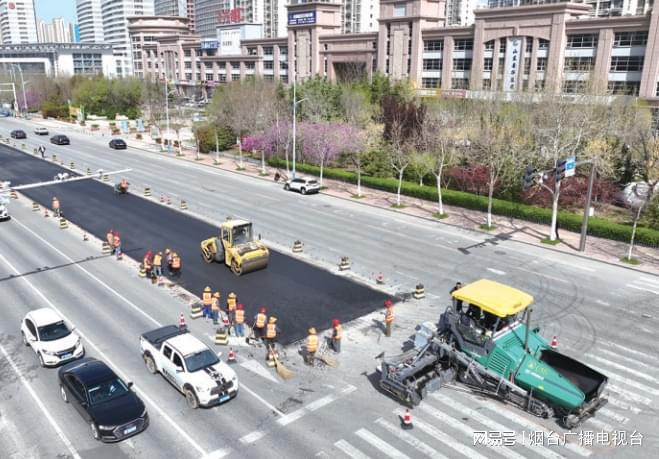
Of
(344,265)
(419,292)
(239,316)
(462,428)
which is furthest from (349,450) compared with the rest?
(344,265)

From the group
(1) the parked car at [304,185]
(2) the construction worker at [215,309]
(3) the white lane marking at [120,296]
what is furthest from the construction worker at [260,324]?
(1) the parked car at [304,185]

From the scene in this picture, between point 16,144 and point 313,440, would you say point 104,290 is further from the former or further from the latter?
point 16,144

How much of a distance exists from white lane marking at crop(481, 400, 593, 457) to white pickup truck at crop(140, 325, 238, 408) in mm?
8125

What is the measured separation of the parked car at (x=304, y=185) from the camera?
157 feet

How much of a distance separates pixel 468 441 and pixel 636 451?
463cm

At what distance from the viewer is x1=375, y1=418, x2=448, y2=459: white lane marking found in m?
14.9

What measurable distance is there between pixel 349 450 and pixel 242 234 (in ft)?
52.5

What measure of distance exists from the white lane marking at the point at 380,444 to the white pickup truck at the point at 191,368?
432 cm

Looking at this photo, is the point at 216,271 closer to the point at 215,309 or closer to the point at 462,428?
the point at 215,309

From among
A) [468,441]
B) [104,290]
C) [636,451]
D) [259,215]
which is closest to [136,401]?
[468,441]

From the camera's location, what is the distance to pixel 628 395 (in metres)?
17.9

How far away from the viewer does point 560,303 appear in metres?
25.0

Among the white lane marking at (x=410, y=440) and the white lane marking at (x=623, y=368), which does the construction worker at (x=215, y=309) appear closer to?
the white lane marking at (x=410, y=440)

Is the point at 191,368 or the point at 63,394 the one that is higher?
the point at 191,368
